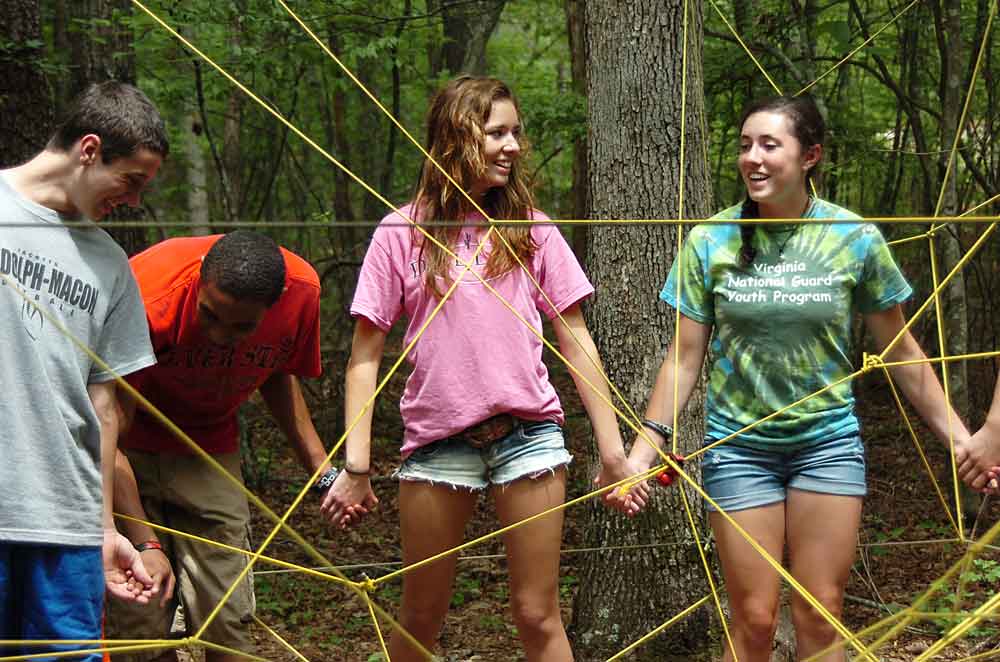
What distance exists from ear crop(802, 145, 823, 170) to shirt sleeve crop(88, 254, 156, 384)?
1.42 meters

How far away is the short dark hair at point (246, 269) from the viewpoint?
239cm

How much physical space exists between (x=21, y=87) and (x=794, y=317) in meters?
3.67

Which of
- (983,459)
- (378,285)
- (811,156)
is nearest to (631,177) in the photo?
(811,156)

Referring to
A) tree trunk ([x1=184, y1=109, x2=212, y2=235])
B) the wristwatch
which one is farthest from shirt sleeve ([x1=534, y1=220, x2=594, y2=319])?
tree trunk ([x1=184, y1=109, x2=212, y2=235])

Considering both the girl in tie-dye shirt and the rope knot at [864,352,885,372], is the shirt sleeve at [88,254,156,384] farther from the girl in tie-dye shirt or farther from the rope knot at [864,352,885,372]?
the rope knot at [864,352,885,372]

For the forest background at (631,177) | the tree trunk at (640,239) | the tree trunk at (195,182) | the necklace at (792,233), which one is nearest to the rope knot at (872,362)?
the necklace at (792,233)

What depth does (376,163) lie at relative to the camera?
9.41 metres

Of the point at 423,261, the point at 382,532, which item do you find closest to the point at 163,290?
the point at 423,261

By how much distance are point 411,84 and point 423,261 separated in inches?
290

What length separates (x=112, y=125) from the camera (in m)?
2.08

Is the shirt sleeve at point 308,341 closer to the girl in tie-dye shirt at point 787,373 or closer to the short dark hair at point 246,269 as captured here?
the short dark hair at point 246,269

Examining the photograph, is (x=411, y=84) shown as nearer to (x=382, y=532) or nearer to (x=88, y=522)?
(x=382, y=532)

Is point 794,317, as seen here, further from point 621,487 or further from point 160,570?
point 160,570

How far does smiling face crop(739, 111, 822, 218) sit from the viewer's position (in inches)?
92.2
